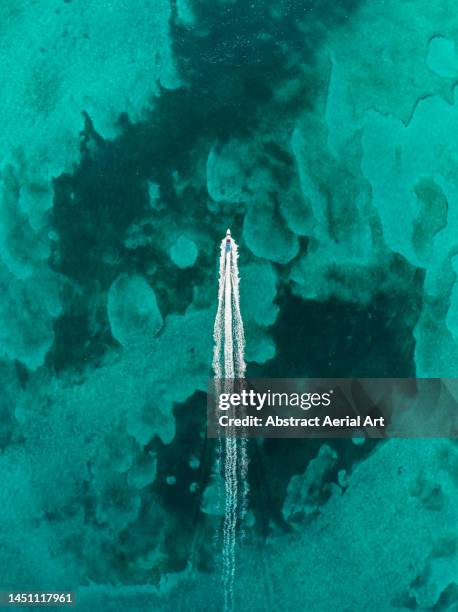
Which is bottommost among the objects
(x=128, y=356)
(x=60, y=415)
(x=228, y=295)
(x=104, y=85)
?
(x=60, y=415)

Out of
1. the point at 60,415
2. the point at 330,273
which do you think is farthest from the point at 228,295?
the point at 60,415

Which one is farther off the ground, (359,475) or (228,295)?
(228,295)

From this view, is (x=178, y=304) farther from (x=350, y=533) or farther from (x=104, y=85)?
(x=350, y=533)
